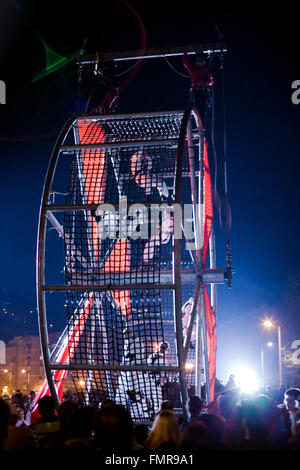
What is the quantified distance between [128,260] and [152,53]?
4.68m

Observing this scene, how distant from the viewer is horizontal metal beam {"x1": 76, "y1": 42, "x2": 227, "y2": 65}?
10430 millimetres

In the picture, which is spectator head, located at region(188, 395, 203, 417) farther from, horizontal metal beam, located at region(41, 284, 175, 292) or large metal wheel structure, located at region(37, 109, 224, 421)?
horizontal metal beam, located at region(41, 284, 175, 292)

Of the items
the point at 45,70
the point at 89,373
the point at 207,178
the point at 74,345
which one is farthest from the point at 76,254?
the point at 45,70

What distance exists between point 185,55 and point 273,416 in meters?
7.93

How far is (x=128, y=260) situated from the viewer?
8.66m

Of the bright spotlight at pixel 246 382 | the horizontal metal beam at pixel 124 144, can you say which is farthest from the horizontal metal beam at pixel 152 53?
the bright spotlight at pixel 246 382

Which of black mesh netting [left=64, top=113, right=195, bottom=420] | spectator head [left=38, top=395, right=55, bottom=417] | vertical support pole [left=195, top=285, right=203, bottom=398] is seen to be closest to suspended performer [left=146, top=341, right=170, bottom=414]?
black mesh netting [left=64, top=113, right=195, bottom=420]

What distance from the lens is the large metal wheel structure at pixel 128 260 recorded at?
7859mm

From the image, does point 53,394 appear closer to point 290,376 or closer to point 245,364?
point 290,376

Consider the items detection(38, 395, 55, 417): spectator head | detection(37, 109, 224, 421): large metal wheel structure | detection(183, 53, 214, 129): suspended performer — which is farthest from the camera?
detection(183, 53, 214, 129): suspended performer

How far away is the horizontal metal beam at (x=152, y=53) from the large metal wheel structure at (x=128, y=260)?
1.70 metres

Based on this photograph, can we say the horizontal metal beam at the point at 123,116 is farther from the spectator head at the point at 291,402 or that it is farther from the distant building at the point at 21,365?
the distant building at the point at 21,365

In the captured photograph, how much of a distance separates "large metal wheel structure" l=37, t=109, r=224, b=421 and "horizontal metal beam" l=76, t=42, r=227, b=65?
170 centimetres

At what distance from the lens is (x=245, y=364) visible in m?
55.4
